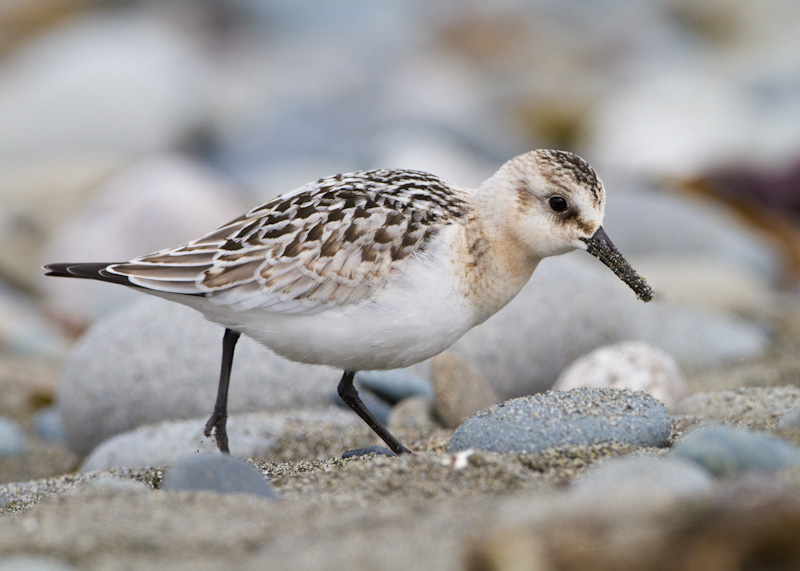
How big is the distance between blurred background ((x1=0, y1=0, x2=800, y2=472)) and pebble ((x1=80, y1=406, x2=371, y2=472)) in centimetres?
205

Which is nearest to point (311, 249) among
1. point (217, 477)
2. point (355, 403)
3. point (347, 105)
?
point (355, 403)

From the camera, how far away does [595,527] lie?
95.4 inches

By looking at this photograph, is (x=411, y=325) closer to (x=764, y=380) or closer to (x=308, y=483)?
(x=308, y=483)

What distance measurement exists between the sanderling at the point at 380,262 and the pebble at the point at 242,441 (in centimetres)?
97

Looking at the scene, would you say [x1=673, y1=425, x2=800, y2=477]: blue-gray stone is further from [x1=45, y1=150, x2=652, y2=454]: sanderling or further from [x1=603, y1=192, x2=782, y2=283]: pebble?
[x1=603, y1=192, x2=782, y2=283]: pebble

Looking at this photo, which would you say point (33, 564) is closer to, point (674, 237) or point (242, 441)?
point (242, 441)

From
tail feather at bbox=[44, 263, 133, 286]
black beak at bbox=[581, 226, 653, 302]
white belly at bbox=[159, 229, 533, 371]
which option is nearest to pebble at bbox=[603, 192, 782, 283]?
black beak at bbox=[581, 226, 653, 302]

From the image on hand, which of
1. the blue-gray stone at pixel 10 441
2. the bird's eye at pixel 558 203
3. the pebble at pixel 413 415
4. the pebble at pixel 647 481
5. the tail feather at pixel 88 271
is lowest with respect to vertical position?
the blue-gray stone at pixel 10 441

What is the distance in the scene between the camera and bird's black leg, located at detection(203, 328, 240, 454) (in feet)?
15.0

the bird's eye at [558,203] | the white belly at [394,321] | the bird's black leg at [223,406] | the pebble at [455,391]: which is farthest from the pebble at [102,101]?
the bird's eye at [558,203]

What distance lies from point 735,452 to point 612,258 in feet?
4.40

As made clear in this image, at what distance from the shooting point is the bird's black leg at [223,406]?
456cm

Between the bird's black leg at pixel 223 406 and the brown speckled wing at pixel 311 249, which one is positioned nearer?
the brown speckled wing at pixel 311 249

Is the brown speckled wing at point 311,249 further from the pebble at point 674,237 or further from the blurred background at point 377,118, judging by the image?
the pebble at point 674,237
